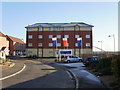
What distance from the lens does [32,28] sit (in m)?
58.4

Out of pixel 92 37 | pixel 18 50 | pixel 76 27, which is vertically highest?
pixel 76 27

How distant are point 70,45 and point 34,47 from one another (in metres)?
12.6

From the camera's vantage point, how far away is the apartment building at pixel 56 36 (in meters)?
55.6

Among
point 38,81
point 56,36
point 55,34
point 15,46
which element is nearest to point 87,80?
point 38,81

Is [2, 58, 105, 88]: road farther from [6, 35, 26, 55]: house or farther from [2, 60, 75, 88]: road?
[6, 35, 26, 55]: house

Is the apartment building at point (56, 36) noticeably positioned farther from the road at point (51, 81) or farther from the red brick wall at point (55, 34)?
the road at point (51, 81)

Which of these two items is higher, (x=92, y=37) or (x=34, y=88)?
(x=92, y=37)

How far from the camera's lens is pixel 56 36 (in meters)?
57.2

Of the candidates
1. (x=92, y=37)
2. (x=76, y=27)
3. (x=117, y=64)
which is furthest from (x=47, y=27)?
(x=117, y=64)

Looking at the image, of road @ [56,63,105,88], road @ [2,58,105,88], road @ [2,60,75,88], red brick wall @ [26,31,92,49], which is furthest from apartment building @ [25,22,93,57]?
road @ [2,60,75,88]

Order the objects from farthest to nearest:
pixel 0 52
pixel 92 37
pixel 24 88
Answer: pixel 92 37 < pixel 0 52 < pixel 24 88

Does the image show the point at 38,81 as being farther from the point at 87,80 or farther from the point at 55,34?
the point at 55,34

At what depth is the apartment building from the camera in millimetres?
55566

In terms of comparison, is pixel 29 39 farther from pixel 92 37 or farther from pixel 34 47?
pixel 92 37
